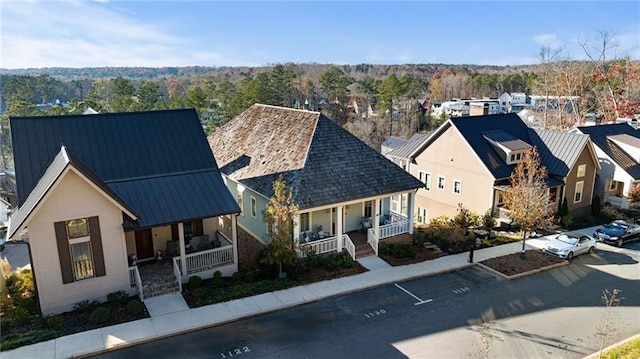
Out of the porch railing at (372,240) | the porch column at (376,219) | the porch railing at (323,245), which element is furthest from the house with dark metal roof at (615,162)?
the porch railing at (323,245)

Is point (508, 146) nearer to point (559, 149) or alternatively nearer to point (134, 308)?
point (559, 149)

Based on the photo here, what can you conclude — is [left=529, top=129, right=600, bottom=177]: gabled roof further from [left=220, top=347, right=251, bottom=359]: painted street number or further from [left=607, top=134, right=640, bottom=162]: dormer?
[left=220, top=347, right=251, bottom=359]: painted street number

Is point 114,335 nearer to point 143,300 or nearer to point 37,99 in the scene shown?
point 143,300

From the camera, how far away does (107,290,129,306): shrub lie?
688 inches

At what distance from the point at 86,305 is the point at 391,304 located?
1209cm

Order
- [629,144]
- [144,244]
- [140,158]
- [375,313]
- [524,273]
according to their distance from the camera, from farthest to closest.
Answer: [629,144], [524,273], [140,158], [144,244], [375,313]

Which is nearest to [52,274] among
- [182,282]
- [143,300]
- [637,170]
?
[143,300]

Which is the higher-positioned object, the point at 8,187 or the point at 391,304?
the point at 8,187

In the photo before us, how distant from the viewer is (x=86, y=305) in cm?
1711

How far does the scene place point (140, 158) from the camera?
20688 millimetres

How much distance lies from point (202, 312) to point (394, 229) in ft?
37.6

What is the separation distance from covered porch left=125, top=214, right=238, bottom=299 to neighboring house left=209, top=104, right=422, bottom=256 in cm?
238

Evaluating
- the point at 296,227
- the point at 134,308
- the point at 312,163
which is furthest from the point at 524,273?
the point at 134,308

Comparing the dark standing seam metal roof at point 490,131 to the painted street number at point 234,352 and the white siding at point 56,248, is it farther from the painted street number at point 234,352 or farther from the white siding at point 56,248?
the white siding at point 56,248
